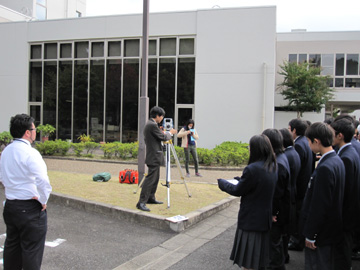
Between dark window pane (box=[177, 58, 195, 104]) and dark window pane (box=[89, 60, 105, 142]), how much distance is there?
15.1 feet

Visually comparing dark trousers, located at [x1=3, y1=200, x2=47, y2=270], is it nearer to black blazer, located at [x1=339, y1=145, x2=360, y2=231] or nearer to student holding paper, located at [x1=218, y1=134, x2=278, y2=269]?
student holding paper, located at [x1=218, y1=134, x2=278, y2=269]

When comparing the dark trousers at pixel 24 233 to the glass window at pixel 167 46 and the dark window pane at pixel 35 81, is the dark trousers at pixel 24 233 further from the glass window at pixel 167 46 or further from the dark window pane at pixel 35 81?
the dark window pane at pixel 35 81

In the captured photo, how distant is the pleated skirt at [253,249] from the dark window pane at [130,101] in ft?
48.0

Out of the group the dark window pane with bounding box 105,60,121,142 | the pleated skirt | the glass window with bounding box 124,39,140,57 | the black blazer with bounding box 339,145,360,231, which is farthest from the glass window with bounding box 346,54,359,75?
the pleated skirt

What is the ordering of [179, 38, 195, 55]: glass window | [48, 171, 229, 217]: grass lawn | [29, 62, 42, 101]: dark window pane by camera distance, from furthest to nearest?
[29, 62, 42, 101]: dark window pane, [179, 38, 195, 55]: glass window, [48, 171, 229, 217]: grass lawn

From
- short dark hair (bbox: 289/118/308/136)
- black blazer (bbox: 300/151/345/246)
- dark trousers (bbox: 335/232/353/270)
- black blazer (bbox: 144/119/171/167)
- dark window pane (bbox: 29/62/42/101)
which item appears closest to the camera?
black blazer (bbox: 300/151/345/246)

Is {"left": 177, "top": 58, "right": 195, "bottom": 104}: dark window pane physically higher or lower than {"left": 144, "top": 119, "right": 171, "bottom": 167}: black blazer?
higher

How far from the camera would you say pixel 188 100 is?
16922 mm

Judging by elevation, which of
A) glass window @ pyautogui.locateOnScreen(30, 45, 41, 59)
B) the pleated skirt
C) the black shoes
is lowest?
the black shoes

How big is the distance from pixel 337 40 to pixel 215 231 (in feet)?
80.2

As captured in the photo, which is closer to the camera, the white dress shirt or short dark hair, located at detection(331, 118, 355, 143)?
the white dress shirt

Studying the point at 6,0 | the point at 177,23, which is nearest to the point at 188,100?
the point at 177,23

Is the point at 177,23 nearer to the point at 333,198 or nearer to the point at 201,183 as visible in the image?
the point at 201,183

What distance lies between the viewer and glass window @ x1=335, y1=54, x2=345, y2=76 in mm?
24734
